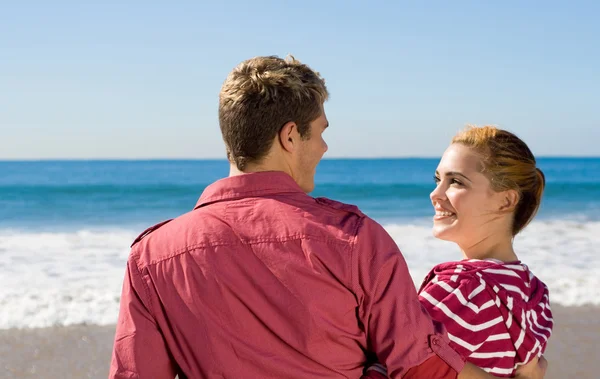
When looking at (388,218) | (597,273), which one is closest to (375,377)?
(597,273)

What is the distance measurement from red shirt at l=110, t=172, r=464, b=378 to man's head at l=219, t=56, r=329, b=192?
7 cm

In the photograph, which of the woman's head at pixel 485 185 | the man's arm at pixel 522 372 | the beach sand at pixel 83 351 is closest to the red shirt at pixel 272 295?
the man's arm at pixel 522 372

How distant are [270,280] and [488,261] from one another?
3.06 feet

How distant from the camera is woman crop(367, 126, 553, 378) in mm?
2213

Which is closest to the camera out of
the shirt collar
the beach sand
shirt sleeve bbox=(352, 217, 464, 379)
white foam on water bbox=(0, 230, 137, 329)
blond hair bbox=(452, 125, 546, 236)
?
shirt sleeve bbox=(352, 217, 464, 379)

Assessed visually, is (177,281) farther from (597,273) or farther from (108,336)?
(597,273)

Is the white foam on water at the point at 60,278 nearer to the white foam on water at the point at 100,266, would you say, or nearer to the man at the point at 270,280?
the white foam on water at the point at 100,266

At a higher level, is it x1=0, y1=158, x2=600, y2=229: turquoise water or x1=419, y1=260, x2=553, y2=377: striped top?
x1=419, y1=260, x2=553, y2=377: striped top

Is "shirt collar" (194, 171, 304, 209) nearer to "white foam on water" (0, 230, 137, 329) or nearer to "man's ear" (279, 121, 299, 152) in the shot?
"man's ear" (279, 121, 299, 152)

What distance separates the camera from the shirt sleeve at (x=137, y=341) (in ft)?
6.20

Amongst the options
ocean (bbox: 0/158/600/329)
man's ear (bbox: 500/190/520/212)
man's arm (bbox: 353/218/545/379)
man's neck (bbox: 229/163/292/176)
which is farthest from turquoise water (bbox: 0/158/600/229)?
man's arm (bbox: 353/218/545/379)

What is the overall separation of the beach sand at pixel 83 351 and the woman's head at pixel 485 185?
2369 millimetres

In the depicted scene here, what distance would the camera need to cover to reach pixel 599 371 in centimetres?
454

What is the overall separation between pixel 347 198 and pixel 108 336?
67.8 feet
